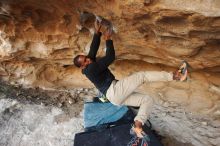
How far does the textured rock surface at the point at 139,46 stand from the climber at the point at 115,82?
1.12ft

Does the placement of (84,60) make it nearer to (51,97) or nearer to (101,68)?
(101,68)

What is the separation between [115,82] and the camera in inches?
170

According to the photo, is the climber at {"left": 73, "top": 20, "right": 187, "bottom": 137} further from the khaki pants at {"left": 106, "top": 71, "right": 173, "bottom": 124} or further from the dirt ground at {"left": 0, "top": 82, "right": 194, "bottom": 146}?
the dirt ground at {"left": 0, "top": 82, "right": 194, "bottom": 146}

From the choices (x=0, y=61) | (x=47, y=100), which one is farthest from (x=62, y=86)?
(x=0, y=61)

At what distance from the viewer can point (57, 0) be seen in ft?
13.9

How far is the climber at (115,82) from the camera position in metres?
4.09

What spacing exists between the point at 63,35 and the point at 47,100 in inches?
49.2

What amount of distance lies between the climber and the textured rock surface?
0.34 meters

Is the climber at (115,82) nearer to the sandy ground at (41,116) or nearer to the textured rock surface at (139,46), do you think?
the textured rock surface at (139,46)

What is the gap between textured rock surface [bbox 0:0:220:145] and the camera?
3.81 meters

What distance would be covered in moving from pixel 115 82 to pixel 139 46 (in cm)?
64

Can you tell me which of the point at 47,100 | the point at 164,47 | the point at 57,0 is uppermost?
the point at 57,0

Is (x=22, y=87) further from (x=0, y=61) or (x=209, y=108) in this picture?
(x=209, y=108)

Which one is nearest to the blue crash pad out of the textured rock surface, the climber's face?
the textured rock surface
